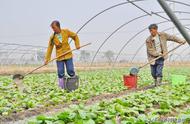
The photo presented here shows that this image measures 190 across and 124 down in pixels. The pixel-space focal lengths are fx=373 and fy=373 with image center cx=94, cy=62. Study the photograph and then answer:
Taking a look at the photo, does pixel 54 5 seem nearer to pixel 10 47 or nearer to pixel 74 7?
pixel 74 7

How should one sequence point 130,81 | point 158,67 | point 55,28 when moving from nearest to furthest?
point 55,28 → point 130,81 → point 158,67

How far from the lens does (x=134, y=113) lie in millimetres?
4539

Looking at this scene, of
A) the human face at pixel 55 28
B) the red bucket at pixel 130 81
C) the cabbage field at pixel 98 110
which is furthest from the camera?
the red bucket at pixel 130 81

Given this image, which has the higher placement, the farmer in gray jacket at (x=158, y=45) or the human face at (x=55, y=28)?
the human face at (x=55, y=28)

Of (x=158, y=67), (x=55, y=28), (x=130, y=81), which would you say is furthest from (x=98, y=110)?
(x=158, y=67)

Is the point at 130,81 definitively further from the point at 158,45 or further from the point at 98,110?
the point at 98,110

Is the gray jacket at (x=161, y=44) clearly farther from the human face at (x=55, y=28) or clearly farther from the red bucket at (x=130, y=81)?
the human face at (x=55, y=28)

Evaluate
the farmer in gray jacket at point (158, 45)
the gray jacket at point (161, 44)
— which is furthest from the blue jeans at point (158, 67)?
the gray jacket at point (161, 44)

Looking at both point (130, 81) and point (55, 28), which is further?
point (130, 81)

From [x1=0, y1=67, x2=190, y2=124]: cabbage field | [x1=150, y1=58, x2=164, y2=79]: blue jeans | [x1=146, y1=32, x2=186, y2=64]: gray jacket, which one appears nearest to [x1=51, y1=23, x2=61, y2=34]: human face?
→ [x1=0, y1=67, x2=190, y2=124]: cabbage field

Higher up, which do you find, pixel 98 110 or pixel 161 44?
pixel 161 44

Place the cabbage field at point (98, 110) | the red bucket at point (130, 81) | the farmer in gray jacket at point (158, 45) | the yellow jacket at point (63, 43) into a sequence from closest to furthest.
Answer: the cabbage field at point (98, 110)
the yellow jacket at point (63, 43)
the red bucket at point (130, 81)
the farmer in gray jacket at point (158, 45)

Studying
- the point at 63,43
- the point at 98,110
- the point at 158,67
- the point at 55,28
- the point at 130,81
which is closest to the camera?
the point at 98,110

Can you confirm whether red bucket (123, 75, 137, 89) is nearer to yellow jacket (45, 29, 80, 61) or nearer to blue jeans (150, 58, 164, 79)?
blue jeans (150, 58, 164, 79)
